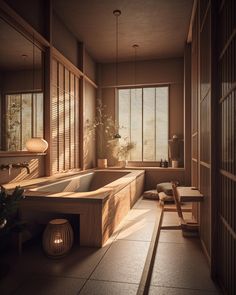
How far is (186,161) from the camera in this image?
16.1 feet

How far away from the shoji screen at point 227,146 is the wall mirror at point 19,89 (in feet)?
7.12

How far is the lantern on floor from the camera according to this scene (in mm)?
1999

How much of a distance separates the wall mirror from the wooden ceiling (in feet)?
3.37

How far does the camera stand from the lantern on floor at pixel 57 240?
200 centimetres

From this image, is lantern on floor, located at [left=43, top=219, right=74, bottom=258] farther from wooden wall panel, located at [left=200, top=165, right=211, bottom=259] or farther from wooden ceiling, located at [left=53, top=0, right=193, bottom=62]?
wooden ceiling, located at [left=53, top=0, right=193, bottom=62]

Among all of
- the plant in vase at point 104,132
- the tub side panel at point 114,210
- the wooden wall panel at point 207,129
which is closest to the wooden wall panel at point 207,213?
the wooden wall panel at point 207,129

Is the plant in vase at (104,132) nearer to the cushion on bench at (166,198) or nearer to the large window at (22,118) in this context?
the cushion on bench at (166,198)

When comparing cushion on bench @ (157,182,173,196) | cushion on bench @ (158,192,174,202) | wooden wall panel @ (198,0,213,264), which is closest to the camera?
wooden wall panel @ (198,0,213,264)

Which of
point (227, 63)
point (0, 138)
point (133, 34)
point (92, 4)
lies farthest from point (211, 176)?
point (133, 34)

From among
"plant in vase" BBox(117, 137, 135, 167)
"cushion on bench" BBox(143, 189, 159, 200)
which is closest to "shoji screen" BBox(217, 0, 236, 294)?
"cushion on bench" BBox(143, 189, 159, 200)

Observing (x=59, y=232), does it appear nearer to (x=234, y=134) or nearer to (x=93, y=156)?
(x=234, y=134)

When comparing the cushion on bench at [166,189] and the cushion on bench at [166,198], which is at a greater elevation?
the cushion on bench at [166,189]

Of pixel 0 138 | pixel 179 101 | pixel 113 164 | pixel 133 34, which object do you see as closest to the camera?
pixel 0 138

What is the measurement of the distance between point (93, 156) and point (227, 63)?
4391 millimetres
